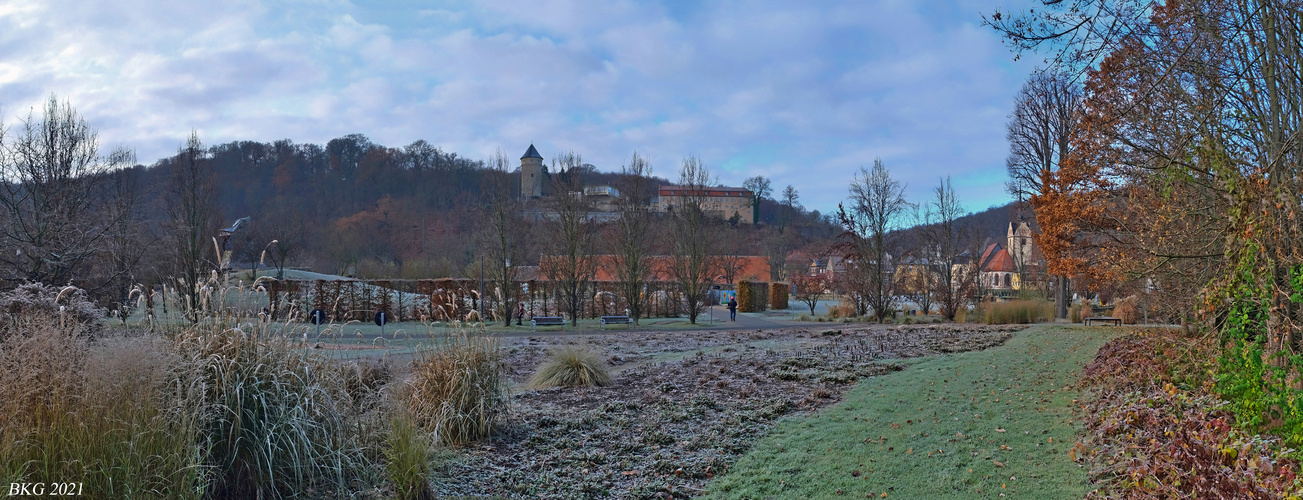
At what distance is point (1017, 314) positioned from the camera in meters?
21.1

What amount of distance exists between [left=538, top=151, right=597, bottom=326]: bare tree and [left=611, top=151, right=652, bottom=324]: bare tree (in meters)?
1.22

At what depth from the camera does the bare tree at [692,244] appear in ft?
88.8

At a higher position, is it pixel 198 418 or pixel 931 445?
pixel 198 418

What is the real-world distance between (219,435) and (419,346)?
238 cm

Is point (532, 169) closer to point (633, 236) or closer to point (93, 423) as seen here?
point (633, 236)

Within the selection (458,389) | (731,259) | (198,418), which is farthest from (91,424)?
(731,259)

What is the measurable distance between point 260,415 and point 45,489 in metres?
0.99

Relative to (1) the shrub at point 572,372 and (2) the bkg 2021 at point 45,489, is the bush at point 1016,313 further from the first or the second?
(2) the bkg 2021 at point 45,489

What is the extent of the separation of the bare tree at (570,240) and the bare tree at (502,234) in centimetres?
133

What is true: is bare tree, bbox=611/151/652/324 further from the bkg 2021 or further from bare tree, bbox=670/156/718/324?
the bkg 2021

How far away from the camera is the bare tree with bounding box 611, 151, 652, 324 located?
26.6m

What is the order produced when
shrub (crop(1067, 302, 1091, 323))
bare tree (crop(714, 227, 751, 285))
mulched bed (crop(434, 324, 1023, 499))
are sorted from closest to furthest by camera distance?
mulched bed (crop(434, 324, 1023, 499)), shrub (crop(1067, 302, 1091, 323)), bare tree (crop(714, 227, 751, 285))

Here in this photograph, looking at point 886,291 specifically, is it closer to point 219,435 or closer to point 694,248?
point 694,248

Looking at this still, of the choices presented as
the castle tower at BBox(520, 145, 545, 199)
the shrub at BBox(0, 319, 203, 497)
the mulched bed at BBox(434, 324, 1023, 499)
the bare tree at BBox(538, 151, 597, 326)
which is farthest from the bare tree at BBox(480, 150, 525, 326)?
the castle tower at BBox(520, 145, 545, 199)
